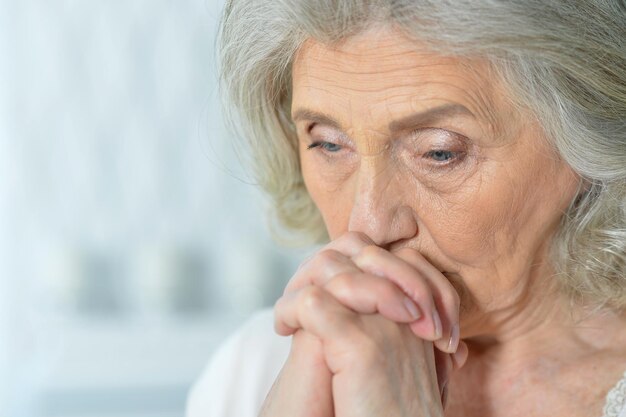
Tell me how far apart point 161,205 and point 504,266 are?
1.84 meters

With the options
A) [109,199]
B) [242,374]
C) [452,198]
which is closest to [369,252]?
[452,198]

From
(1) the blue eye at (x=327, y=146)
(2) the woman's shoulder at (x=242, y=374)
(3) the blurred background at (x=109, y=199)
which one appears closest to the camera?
(1) the blue eye at (x=327, y=146)

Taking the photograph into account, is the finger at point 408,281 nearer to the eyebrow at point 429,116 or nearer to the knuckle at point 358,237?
the knuckle at point 358,237

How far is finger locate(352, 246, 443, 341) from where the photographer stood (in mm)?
1275

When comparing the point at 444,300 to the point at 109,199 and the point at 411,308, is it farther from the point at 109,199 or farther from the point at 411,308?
the point at 109,199

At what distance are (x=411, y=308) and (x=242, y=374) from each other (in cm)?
72

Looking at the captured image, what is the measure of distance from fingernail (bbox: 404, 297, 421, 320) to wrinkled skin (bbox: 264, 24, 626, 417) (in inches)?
0.5

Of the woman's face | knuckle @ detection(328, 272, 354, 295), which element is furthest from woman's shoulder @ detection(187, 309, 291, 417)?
knuckle @ detection(328, 272, 354, 295)

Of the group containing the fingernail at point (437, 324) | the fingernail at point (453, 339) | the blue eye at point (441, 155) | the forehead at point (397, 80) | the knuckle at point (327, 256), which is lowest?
the fingernail at point (453, 339)

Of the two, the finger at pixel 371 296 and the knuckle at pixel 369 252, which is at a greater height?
the knuckle at pixel 369 252

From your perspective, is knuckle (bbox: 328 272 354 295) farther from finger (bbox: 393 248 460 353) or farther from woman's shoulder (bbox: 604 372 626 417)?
woman's shoulder (bbox: 604 372 626 417)

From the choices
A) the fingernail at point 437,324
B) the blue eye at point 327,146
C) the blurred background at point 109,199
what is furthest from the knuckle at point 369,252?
the blurred background at point 109,199

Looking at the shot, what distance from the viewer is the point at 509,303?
4.78 feet

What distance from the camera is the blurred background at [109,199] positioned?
2.92 m
